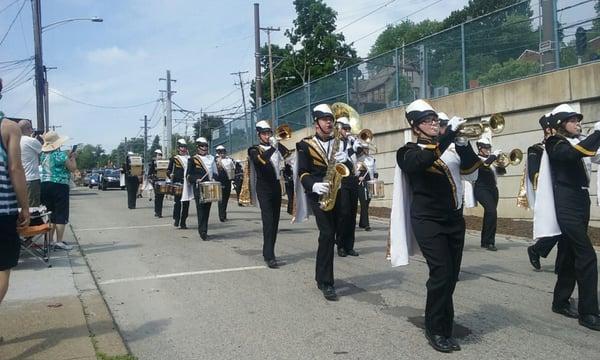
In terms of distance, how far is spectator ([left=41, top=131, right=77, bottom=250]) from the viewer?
964 centimetres

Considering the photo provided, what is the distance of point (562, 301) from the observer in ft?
19.2

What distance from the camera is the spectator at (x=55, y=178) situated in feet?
31.6

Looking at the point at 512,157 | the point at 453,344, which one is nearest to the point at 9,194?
the point at 453,344

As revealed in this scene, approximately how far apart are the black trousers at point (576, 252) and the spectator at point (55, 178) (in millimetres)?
7376

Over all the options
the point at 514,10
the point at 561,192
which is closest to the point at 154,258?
the point at 561,192

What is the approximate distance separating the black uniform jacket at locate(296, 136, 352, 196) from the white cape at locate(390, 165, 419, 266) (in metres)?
1.77

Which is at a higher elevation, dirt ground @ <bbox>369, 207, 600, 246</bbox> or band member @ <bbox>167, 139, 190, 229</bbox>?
band member @ <bbox>167, 139, 190, 229</bbox>

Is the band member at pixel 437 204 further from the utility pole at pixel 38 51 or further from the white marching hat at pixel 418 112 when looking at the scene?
the utility pole at pixel 38 51

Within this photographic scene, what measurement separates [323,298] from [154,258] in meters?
3.78

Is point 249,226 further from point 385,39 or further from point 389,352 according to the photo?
point 385,39

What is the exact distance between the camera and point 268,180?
863 centimetres

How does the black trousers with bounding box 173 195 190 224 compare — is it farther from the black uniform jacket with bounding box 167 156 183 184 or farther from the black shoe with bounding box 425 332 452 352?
the black shoe with bounding box 425 332 452 352

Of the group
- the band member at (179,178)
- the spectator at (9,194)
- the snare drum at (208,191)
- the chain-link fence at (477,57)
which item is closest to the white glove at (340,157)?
the spectator at (9,194)

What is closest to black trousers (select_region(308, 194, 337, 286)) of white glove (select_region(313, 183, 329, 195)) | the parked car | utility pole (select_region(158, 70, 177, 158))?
white glove (select_region(313, 183, 329, 195))
